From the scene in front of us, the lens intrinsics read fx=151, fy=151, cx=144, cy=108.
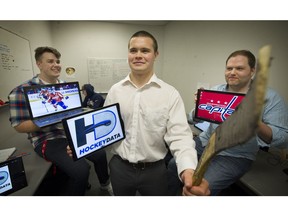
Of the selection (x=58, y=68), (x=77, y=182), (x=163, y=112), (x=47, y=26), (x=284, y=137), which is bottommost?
(x=77, y=182)

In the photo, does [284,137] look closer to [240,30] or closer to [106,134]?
[106,134]

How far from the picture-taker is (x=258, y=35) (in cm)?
148

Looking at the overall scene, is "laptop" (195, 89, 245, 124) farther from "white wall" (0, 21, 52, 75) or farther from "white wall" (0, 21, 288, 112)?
"white wall" (0, 21, 52, 75)

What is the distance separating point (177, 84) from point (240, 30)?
1.43 m

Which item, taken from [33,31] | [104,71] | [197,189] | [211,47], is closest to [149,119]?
[197,189]

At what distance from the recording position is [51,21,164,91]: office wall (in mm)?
3027

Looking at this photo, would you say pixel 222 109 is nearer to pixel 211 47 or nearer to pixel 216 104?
pixel 216 104

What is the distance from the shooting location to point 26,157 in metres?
1.26

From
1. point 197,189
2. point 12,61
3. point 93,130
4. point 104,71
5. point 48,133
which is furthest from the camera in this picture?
point 104,71

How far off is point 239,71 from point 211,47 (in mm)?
1122

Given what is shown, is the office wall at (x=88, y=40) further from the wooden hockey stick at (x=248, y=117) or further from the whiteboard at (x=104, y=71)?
the wooden hockey stick at (x=248, y=117)

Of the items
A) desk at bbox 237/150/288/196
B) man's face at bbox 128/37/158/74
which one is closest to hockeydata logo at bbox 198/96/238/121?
desk at bbox 237/150/288/196

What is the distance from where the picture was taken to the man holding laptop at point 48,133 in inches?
46.4
